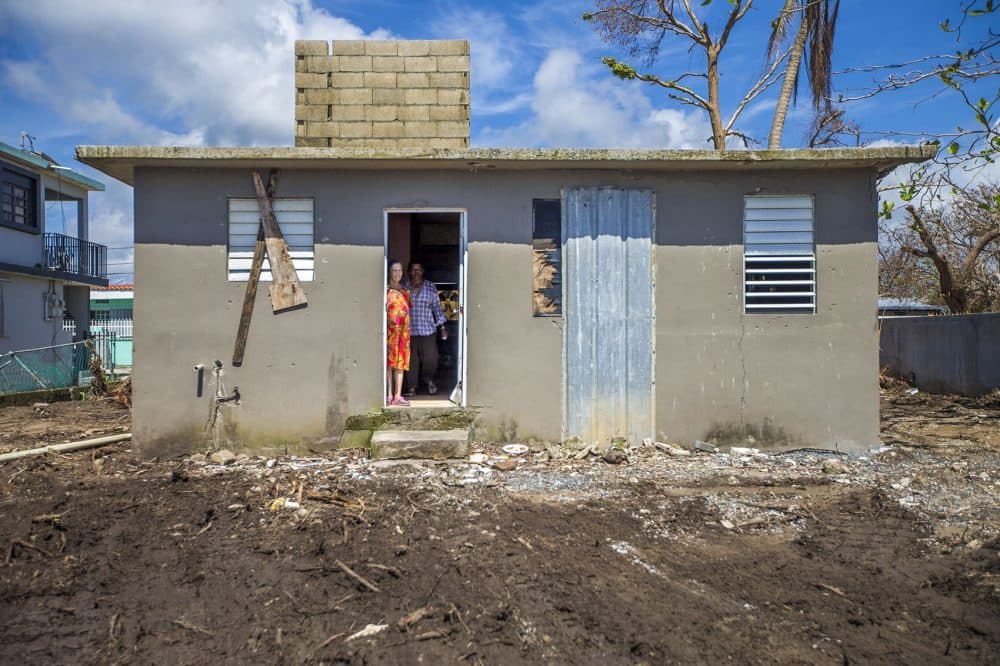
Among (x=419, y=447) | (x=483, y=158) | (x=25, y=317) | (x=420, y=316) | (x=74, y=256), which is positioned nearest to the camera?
(x=419, y=447)

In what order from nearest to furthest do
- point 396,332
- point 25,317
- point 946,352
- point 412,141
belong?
point 396,332 < point 412,141 < point 946,352 < point 25,317

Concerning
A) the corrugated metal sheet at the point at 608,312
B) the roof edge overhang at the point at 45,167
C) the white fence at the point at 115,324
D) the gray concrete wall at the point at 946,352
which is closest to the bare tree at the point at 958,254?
the gray concrete wall at the point at 946,352

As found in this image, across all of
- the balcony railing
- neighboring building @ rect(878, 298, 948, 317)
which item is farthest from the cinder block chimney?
neighboring building @ rect(878, 298, 948, 317)

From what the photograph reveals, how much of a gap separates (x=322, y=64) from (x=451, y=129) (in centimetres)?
185

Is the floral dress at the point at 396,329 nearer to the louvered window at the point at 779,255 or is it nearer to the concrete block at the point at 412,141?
the concrete block at the point at 412,141

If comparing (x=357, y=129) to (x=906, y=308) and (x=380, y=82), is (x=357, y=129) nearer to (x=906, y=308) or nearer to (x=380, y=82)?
(x=380, y=82)

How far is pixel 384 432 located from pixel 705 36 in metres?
12.6

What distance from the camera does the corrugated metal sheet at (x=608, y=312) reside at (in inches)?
321

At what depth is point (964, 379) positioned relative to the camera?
13141 millimetres

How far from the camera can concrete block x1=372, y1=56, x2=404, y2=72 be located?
9344 mm

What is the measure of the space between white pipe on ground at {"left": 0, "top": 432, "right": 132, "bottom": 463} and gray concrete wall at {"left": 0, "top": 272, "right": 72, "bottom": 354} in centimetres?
1292

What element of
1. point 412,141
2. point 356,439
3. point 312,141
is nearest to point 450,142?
point 412,141

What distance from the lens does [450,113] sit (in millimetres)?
9391

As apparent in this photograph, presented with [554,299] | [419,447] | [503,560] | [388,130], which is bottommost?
[503,560]
